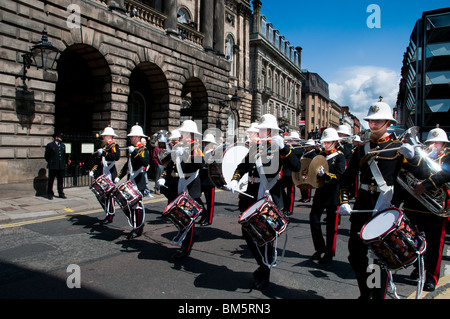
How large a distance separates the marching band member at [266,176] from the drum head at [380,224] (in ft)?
4.08

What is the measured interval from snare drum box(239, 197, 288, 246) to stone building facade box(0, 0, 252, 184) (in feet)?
32.1

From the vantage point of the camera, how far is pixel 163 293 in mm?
3814

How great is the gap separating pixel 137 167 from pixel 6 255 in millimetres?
2623

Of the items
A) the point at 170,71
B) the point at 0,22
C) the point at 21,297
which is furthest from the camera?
the point at 170,71

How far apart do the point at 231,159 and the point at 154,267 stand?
1921 mm

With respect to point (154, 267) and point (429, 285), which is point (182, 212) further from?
point (429, 285)

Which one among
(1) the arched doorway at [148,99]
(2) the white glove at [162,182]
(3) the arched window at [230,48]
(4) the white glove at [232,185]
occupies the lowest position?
(2) the white glove at [162,182]

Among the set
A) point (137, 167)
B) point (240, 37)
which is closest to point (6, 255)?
point (137, 167)

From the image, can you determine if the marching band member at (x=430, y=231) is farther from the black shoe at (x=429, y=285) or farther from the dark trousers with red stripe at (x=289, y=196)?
the dark trousers with red stripe at (x=289, y=196)

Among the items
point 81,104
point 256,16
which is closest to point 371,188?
point 81,104

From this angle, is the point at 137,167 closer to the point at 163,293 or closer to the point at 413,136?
the point at 163,293

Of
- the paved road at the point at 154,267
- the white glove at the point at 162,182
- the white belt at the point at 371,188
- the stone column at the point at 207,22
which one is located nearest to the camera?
the white belt at the point at 371,188

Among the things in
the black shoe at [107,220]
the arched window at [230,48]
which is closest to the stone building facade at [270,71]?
the arched window at [230,48]

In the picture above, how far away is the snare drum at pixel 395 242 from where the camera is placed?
2.98 metres
